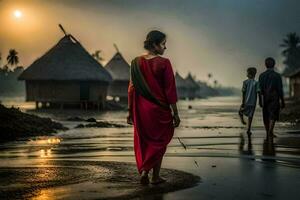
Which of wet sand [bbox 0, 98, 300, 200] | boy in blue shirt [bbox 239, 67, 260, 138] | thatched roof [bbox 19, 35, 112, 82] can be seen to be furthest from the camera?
thatched roof [bbox 19, 35, 112, 82]

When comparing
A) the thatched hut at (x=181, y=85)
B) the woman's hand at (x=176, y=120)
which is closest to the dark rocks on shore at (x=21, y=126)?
the woman's hand at (x=176, y=120)

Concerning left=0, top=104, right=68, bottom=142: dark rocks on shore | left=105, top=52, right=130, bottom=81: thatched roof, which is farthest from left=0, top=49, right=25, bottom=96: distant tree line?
left=0, top=104, right=68, bottom=142: dark rocks on shore

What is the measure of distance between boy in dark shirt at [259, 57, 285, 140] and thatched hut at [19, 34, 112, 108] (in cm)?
2918

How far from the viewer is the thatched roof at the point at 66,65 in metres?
40.7

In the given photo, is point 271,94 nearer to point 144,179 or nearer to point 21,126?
point 21,126

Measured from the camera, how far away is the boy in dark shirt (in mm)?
12466

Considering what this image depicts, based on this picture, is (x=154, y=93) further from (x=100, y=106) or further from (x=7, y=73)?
(x=7, y=73)

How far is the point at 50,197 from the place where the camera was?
509 cm

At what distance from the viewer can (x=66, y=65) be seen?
41031 mm

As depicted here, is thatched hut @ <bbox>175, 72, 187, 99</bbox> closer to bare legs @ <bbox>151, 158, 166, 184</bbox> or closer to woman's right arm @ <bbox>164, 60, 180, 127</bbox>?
woman's right arm @ <bbox>164, 60, 180, 127</bbox>

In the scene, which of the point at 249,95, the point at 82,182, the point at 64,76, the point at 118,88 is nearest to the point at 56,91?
the point at 64,76

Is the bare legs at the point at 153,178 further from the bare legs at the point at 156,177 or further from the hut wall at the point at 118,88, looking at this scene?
the hut wall at the point at 118,88

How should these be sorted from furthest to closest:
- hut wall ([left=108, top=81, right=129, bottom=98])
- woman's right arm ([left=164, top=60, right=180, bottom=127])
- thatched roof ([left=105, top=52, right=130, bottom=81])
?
1. hut wall ([left=108, top=81, right=129, bottom=98])
2. thatched roof ([left=105, top=52, right=130, bottom=81])
3. woman's right arm ([left=164, top=60, right=180, bottom=127])

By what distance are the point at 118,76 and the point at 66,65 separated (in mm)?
15060
